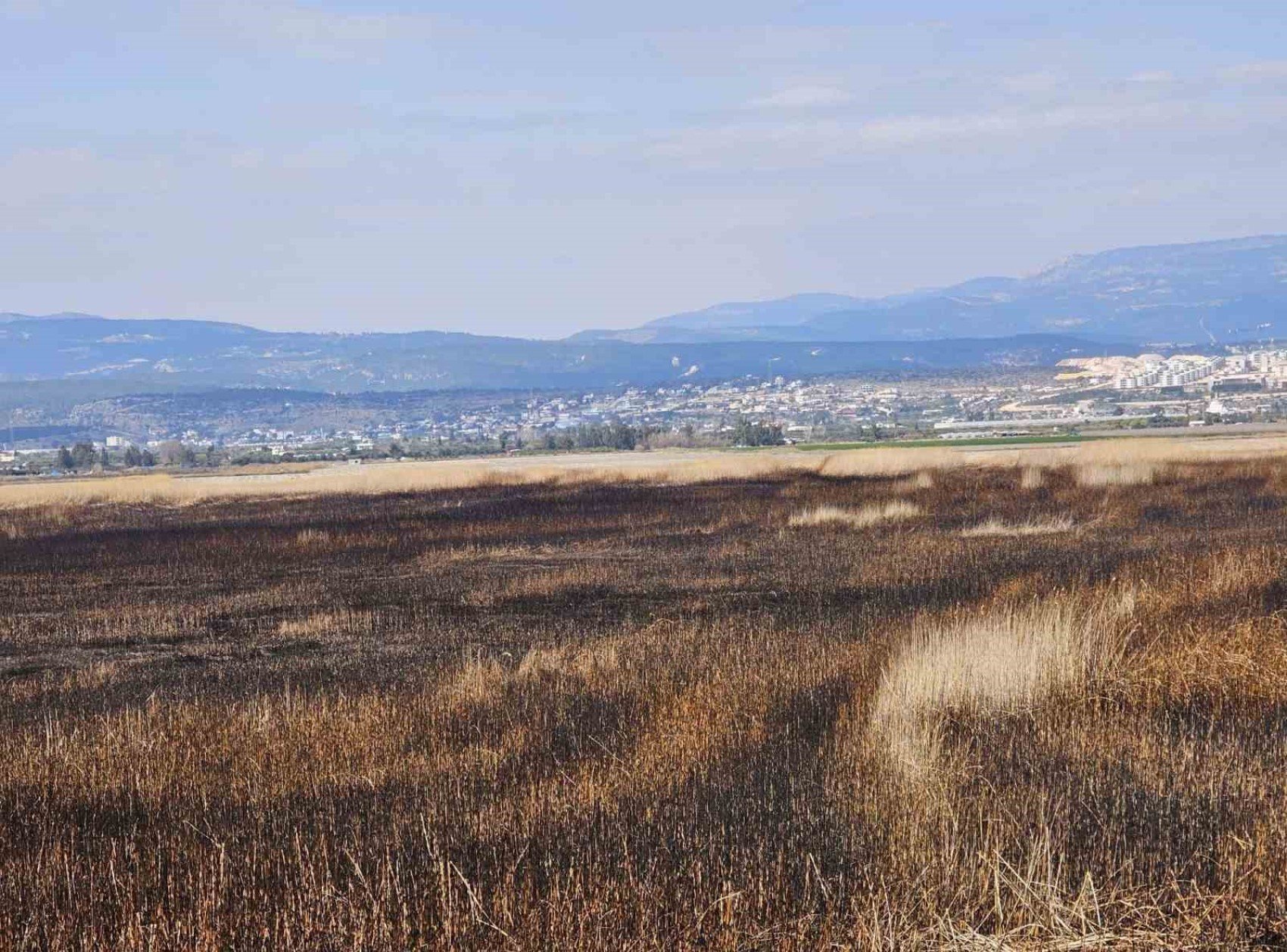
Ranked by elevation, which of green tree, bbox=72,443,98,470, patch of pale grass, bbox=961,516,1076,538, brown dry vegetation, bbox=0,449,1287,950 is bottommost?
green tree, bbox=72,443,98,470

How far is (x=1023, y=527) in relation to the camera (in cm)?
2370

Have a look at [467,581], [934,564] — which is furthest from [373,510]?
[934,564]

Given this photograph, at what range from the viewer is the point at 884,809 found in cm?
706

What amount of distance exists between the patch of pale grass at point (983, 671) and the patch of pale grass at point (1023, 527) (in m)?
12.0

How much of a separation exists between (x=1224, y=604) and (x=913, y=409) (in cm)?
17171

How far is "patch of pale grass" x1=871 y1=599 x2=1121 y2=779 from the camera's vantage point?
336 inches

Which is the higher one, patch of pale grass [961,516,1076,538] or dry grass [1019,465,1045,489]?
patch of pale grass [961,516,1076,538]

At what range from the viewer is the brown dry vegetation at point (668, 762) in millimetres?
5773

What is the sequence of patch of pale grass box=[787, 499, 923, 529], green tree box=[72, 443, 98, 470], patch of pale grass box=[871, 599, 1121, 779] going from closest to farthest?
1. patch of pale grass box=[871, 599, 1121, 779]
2. patch of pale grass box=[787, 499, 923, 529]
3. green tree box=[72, 443, 98, 470]

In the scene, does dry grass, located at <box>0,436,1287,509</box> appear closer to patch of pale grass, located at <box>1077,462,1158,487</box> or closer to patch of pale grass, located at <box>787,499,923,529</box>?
patch of pale grass, located at <box>1077,462,1158,487</box>

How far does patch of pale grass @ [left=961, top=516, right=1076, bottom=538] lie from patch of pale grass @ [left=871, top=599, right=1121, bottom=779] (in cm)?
1196

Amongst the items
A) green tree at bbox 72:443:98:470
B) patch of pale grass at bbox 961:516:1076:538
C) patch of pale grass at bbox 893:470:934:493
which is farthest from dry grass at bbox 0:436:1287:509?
green tree at bbox 72:443:98:470

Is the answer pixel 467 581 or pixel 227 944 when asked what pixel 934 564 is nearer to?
pixel 467 581

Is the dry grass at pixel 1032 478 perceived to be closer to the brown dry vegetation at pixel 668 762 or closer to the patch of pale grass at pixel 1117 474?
the patch of pale grass at pixel 1117 474
